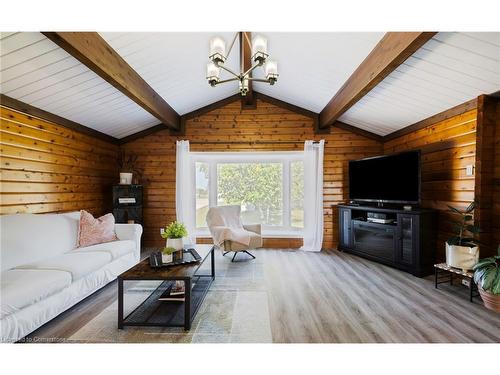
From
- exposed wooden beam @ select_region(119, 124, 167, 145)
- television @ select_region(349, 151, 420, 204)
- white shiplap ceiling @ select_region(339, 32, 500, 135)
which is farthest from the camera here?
exposed wooden beam @ select_region(119, 124, 167, 145)

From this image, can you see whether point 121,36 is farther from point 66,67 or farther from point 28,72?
point 28,72

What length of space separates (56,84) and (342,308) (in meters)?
3.87

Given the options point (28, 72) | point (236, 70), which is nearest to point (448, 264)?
point (236, 70)

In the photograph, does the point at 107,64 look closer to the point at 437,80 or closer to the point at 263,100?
the point at 263,100

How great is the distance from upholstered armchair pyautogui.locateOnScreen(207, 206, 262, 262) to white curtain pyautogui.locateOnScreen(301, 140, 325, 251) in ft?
3.52

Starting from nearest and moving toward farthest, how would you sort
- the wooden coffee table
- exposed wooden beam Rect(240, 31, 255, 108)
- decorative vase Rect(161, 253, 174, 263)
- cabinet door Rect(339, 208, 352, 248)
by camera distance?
the wooden coffee table < decorative vase Rect(161, 253, 174, 263) < exposed wooden beam Rect(240, 31, 255, 108) < cabinet door Rect(339, 208, 352, 248)

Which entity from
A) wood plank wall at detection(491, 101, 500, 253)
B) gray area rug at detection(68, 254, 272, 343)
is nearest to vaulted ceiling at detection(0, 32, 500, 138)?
wood plank wall at detection(491, 101, 500, 253)

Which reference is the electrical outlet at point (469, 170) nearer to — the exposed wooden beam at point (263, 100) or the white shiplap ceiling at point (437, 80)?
the white shiplap ceiling at point (437, 80)

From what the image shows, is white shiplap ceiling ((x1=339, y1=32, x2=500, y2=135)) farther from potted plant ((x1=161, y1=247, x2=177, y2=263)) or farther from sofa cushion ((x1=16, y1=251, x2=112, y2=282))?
sofa cushion ((x1=16, y1=251, x2=112, y2=282))

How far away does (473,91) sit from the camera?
2.80 meters

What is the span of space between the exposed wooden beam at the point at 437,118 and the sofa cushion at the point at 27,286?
4.69 metres

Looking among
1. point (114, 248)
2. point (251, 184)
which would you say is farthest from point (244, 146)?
point (114, 248)

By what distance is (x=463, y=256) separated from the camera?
2.72 m

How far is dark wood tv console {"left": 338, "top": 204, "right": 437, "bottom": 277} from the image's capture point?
3305 millimetres
